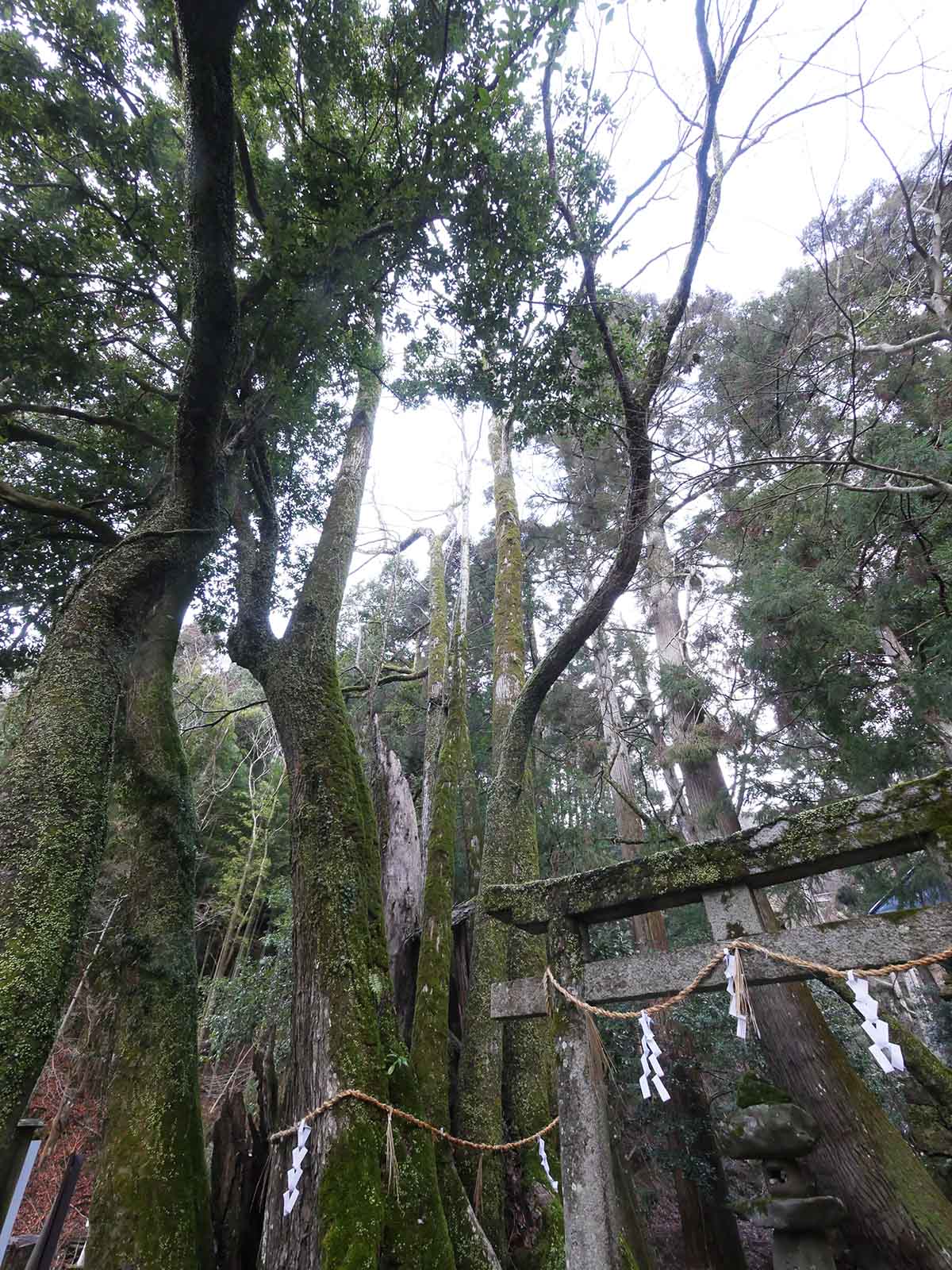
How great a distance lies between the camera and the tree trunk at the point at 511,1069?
3340 millimetres

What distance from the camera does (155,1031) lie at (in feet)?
9.37

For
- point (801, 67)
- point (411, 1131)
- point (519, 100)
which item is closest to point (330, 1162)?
point (411, 1131)

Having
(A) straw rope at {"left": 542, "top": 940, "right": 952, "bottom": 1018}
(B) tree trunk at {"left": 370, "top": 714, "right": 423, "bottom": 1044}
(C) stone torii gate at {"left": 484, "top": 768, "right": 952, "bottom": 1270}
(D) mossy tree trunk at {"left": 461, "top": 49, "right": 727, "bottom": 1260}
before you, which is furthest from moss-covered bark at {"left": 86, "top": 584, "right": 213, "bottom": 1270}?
(B) tree trunk at {"left": 370, "top": 714, "right": 423, "bottom": 1044}

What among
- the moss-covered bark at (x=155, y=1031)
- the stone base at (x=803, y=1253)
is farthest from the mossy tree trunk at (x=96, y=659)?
the stone base at (x=803, y=1253)

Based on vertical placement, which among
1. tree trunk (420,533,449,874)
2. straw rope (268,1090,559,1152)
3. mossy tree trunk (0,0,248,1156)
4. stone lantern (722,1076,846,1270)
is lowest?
stone lantern (722,1076,846,1270)

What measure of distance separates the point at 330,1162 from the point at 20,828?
1.84 metres

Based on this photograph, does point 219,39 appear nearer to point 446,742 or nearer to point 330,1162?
point 330,1162

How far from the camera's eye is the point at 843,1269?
4242mm

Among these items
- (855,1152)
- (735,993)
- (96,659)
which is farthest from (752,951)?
(855,1152)

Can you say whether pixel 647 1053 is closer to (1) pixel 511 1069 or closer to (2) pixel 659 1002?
(2) pixel 659 1002

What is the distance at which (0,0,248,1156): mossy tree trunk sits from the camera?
6.78 feet

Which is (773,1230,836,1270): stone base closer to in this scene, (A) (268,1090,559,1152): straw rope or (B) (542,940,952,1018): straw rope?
(A) (268,1090,559,1152): straw rope

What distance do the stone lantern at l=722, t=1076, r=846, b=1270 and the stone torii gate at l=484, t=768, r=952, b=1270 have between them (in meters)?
1.21

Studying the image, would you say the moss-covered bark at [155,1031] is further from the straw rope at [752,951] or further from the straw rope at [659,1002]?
the straw rope at [752,951]
